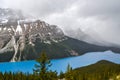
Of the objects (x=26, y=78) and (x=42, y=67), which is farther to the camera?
(x=26, y=78)

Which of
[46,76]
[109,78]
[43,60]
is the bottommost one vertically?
[109,78]

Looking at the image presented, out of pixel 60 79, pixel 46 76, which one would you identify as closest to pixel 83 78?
pixel 60 79

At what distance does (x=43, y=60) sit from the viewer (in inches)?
2266

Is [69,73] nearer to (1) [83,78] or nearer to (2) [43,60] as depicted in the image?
(2) [43,60]

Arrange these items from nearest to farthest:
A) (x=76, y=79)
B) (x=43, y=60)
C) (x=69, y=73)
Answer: (x=69, y=73), (x=43, y=60), (x=76, y=79)

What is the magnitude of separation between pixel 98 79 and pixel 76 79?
1693 cm

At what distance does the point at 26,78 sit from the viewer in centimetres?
16812

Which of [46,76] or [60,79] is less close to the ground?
[46,76]

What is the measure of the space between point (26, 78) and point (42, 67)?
11305 centimetres

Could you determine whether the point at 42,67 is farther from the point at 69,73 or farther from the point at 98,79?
the point at 98,79

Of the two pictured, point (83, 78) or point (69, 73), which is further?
point (83, 78)

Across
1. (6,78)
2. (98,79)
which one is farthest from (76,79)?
(6,78)

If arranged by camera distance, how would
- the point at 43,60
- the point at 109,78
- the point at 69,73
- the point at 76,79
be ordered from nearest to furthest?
the point at 69,73 < the point at 43,60 < the point at 76,79 < the point at 109,78

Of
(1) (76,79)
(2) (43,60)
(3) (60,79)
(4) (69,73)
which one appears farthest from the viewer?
(3) (60,79)
